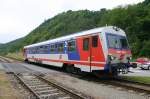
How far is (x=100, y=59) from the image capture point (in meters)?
17.9

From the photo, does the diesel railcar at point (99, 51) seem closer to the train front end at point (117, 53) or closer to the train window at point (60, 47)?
the train front end at point (117, 53)

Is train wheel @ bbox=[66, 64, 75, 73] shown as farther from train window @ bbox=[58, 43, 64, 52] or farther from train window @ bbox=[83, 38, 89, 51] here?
train window @ bbox=[83, 38, 89, 51]

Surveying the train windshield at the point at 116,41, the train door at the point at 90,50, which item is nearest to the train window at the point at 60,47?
the train door at the point at 90,50

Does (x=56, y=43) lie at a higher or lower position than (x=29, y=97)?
higher

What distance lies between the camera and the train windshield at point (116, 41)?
59.7ft

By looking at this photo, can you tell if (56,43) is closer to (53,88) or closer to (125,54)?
(125,54)

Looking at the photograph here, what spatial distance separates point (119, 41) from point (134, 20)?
5978cm

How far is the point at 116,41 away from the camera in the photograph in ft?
61.7

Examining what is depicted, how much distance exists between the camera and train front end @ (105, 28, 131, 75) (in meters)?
→ 17.6

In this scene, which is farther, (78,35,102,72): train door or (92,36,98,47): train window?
(92,36,98,47): train window

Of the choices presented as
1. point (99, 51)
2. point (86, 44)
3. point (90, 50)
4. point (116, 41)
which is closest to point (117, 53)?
point (116, 41)

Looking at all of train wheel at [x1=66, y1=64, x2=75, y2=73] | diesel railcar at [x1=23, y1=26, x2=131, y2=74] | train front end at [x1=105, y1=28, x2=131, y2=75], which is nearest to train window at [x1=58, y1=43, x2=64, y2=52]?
diesel railcar at [x1=23, y1=26, x2=131, y2=74]

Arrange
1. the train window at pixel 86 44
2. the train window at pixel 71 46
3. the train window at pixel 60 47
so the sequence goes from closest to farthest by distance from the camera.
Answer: the train window at pixel 86 44 → the train window at pixel 71 46 → the train window at pixel 60 47

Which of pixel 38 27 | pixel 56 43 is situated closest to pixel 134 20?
pixel 56 43
